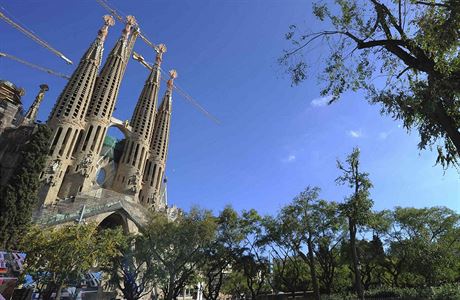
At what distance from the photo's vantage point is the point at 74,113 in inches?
2281

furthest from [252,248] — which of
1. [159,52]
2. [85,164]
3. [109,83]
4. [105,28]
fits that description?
[159,52]

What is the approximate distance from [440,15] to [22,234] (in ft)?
102

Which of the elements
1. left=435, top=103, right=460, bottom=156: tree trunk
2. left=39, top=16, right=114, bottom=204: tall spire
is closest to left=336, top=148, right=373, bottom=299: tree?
left=435, top=103, right=460, bottom=156: tree trunk

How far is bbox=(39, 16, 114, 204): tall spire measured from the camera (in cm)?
4950

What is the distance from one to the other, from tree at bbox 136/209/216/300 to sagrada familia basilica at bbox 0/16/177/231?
13160 millimetres

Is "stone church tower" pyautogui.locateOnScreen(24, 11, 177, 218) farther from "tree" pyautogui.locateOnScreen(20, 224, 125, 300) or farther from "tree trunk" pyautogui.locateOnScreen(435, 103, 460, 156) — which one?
"tree trunk" pyautogui.locateOnScreen(435, 103, 460, 156)

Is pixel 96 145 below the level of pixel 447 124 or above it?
above

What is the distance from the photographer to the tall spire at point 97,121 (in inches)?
2103

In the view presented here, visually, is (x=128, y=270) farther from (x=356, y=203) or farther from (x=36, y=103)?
(x=36, y=103)

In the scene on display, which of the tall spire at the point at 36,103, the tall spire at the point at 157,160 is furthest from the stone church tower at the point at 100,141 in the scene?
the tall spire at the point at 36,103

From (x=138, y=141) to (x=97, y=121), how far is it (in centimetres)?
1158

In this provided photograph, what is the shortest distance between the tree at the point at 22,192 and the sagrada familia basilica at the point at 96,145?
577 centimetres

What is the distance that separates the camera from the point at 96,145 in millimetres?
58969

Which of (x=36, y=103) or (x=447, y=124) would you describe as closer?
(x=447, y=124)
